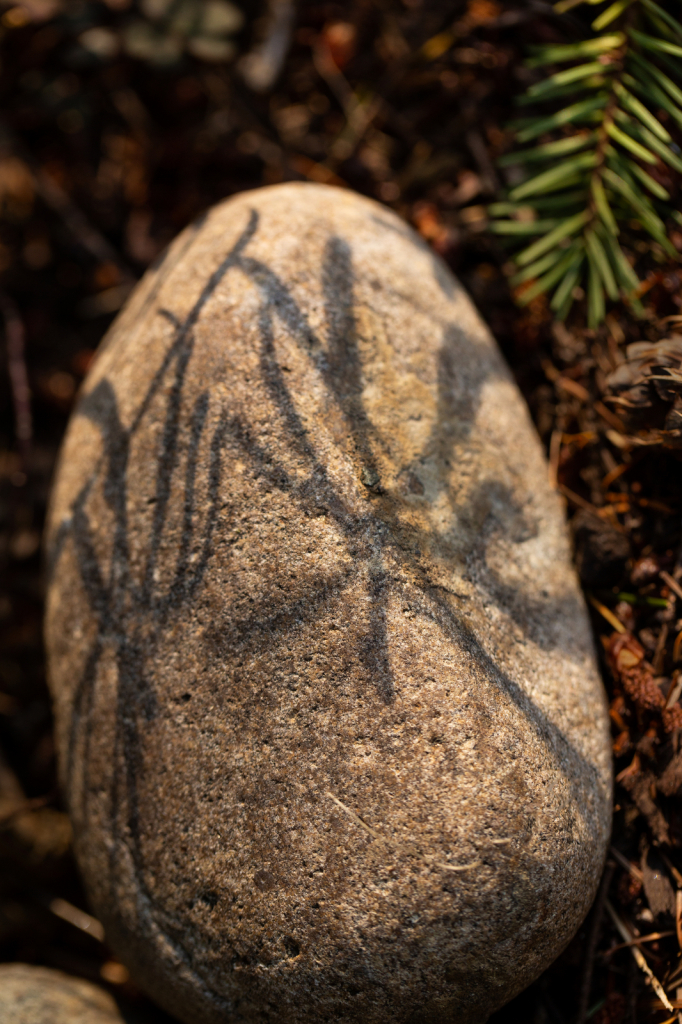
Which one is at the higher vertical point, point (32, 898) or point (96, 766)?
point (96, 766)

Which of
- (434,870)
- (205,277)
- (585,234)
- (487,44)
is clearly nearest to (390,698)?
(434,870)

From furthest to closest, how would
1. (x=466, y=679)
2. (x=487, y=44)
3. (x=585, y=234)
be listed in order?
(x=487, y=44), (x=585, y=234), (x=466, y=679)

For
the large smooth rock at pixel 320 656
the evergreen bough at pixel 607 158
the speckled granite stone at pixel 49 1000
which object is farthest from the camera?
the evergreen bough at pixel 607 158

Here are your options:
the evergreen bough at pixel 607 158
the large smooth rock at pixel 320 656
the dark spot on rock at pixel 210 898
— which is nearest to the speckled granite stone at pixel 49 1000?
the large smooth rock at pixel 320 656

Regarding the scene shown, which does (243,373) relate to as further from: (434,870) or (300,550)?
(434,870)

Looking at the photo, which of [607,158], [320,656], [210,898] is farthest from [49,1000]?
[607,158]

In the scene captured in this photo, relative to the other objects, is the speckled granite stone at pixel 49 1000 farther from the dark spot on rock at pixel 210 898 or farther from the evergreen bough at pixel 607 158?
the evergreen bough at pixel 607 158
